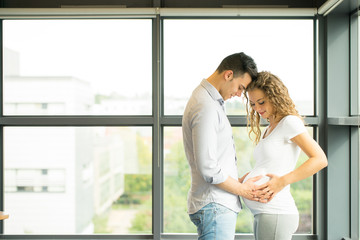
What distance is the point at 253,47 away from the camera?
3217 millimetres

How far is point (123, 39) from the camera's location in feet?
10.7

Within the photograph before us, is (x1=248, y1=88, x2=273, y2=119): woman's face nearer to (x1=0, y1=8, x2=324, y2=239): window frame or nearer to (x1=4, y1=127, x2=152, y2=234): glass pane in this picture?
(x1=0, y1=8, x2=324, y2=239): window frame

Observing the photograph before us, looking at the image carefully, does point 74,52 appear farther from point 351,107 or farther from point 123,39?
point 351,107

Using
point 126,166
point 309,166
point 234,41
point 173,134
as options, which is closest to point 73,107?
point 126,166

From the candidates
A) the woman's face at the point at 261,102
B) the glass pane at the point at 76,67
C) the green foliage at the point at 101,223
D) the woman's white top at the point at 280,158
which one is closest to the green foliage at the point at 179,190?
the green foliage at the point at 101,223

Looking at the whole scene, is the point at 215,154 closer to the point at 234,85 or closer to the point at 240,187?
the point at 240,187

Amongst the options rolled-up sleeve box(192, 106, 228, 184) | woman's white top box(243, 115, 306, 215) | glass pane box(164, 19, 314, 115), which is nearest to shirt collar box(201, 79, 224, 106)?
rolled-up sleeve box(192, 106, 228, 184)

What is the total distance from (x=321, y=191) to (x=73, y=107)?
2.22m

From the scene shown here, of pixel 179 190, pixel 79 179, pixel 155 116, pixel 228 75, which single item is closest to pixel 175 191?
pixel 179 190

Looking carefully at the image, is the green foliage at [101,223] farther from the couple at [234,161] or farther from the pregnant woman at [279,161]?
the pregnant woman at [279,161]

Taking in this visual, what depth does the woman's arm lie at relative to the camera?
1829 millimetres

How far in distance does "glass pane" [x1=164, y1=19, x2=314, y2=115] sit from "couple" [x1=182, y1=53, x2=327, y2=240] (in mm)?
1282

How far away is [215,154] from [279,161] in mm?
360

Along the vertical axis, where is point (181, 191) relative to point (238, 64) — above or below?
below
